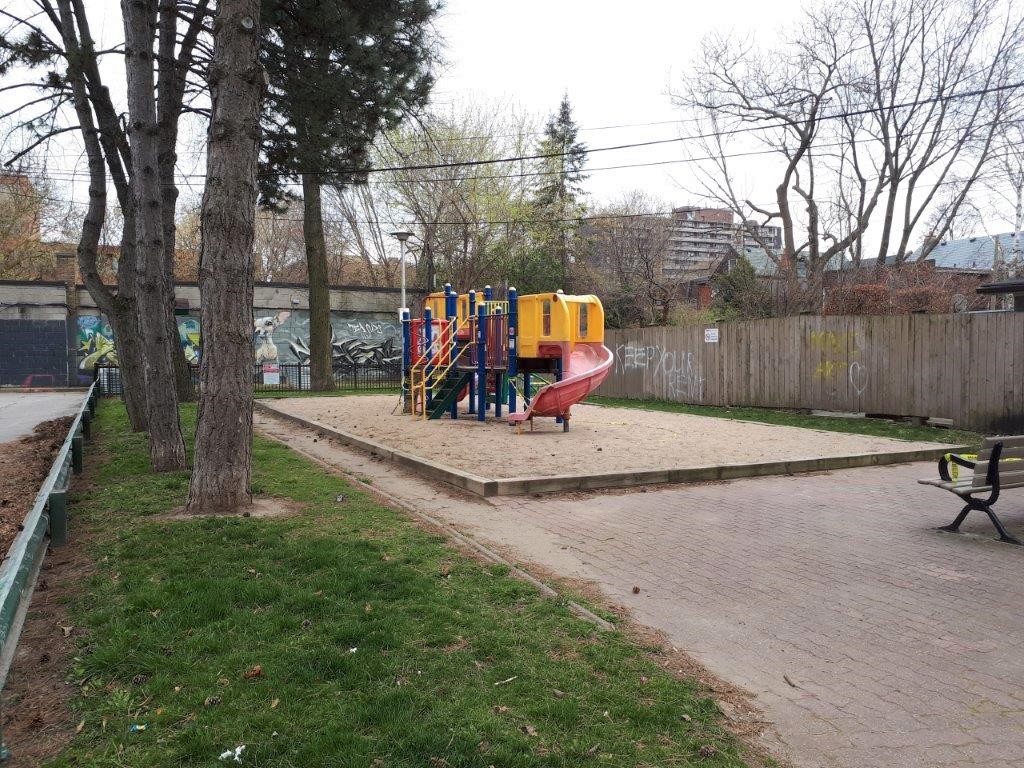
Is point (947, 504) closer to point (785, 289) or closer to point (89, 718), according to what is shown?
point (89, 718)

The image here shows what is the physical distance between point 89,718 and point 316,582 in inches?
68.3

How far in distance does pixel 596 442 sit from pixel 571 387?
1.49 m

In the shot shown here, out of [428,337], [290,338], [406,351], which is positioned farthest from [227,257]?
[290,338]

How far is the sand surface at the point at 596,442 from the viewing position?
9953 millimetres

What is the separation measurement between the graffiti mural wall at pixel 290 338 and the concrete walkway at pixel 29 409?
2.67 m

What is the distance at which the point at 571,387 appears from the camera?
13.3 m

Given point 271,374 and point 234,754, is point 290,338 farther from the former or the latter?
point 234,754

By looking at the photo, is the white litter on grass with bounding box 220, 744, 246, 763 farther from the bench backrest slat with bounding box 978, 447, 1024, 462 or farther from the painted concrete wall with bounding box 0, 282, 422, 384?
the painted concrete wall with bounding box 0, 282, 422, 384

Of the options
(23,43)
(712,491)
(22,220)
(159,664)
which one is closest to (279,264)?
(22,220)

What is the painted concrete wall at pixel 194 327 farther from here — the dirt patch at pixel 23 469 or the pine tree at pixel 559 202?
the dirt patch at pixel 23 469

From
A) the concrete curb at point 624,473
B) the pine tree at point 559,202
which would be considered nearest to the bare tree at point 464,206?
the pine tree at point 559,202

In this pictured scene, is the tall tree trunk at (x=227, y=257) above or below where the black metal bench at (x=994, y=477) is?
above

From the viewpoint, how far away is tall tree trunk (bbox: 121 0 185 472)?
887 cm

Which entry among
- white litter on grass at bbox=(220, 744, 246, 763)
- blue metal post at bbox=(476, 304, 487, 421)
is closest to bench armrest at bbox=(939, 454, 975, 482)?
white litter on grass at bbox=(220, 744, 246, 763)
